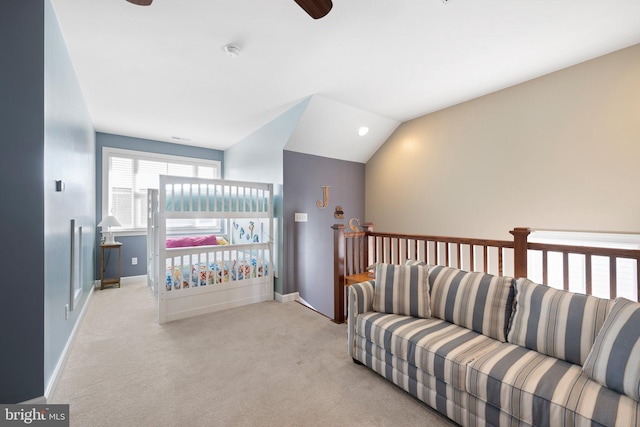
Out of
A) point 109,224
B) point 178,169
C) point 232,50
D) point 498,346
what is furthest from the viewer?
point 178,169

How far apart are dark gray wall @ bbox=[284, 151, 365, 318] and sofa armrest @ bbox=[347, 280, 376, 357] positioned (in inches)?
70.1

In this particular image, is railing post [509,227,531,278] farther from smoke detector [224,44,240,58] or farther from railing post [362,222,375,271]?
smoke detector [224,44,240,58]

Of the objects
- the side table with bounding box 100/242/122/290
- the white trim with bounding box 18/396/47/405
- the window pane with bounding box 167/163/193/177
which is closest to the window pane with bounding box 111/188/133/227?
the side table with bounding box 100/242/122/290

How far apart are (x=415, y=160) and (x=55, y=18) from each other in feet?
13.4

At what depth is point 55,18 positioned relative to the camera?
6.37ft

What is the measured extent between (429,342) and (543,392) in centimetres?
57

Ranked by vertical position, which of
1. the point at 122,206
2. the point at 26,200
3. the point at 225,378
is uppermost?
the point at 122,206

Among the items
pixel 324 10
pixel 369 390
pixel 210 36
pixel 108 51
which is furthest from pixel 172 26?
pixel 369 390

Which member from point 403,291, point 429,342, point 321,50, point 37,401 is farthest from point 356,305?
point 321,50

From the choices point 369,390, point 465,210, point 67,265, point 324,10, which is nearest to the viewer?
point 324,10

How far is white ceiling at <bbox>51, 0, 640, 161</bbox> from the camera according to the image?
1.93 metres

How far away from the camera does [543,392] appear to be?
4.01 feet

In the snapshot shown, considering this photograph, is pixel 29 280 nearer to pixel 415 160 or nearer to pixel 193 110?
pixel 193 110

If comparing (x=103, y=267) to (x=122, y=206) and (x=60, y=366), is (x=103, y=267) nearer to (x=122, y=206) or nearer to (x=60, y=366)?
(x=122, y=206)
